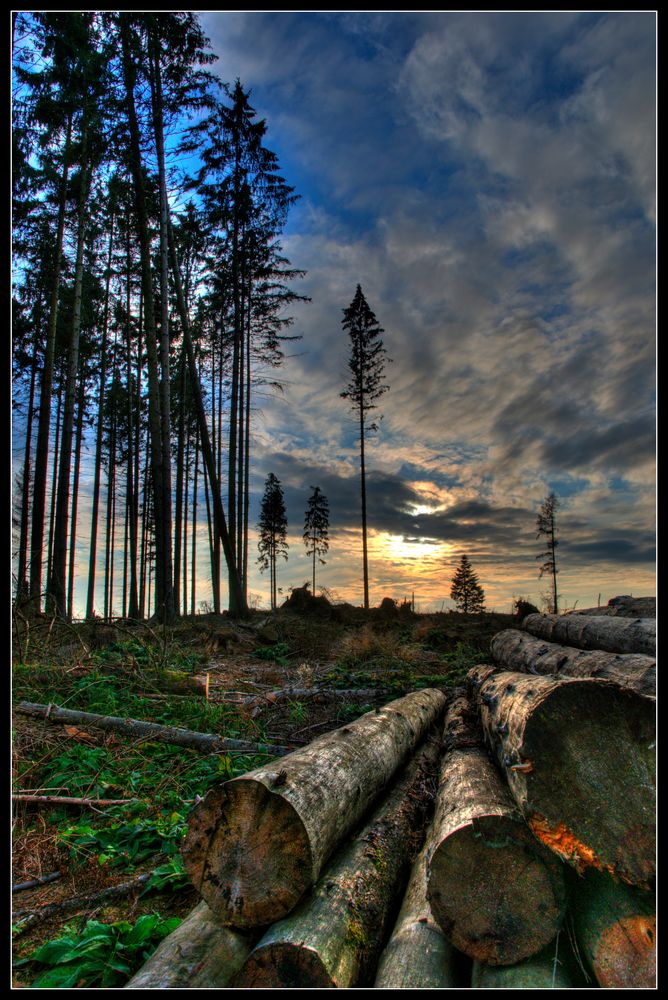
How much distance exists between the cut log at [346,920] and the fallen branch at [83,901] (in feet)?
4.86

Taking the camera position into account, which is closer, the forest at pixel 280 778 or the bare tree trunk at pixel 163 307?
the forest at pixel 280 778

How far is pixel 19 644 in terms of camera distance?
6602 mm

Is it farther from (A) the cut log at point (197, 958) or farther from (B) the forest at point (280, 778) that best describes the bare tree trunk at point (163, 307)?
(A) the cut log at point (197, 958)

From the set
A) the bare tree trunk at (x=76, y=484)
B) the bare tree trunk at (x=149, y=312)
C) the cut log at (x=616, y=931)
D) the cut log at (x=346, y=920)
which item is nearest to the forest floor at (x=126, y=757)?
the cut log at (x=346, y=920)

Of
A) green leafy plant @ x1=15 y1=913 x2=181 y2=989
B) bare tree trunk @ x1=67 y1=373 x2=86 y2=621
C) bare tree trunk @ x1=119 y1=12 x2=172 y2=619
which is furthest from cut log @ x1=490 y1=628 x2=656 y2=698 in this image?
bare tree trunk @ x1=67 y1=373 x2=86 y2=621

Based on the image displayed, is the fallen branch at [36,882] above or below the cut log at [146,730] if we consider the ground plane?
below

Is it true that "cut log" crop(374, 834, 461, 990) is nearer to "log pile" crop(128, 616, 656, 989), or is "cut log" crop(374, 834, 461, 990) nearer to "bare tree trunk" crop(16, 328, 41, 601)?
"log pile" crop(128, 616, 656, 989)

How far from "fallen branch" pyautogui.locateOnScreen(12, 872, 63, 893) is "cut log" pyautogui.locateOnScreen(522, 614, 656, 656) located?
6278mm

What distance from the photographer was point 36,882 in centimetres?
330

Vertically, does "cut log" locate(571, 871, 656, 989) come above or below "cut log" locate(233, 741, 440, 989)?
above

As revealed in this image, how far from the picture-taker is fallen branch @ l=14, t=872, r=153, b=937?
296cm

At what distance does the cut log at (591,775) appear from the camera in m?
2.07

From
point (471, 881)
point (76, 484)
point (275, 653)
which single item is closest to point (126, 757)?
point (471, 881)

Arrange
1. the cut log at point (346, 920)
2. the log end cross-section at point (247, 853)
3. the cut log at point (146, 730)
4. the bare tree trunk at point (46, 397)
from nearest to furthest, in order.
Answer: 1. the cut log at point (346, 920)
2. the log end cross-section at point (247, 853)
3. the cut log at point (146, 730)
4. the bare tree trunk at point (46, 397)
